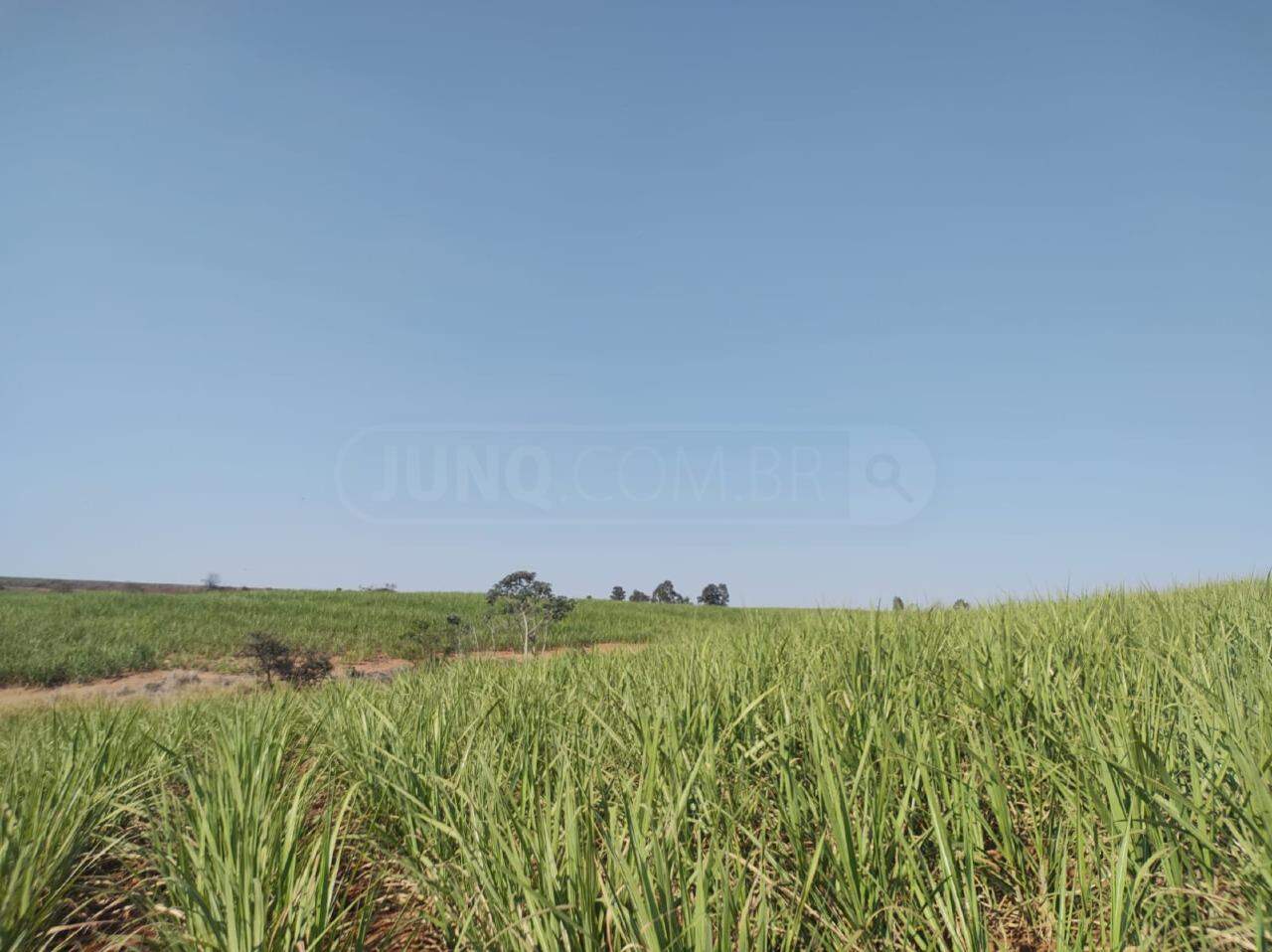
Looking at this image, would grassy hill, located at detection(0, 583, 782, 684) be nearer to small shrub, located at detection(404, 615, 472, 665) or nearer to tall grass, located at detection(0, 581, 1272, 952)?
small shrub, located at detection(404, 615, 472, 665)

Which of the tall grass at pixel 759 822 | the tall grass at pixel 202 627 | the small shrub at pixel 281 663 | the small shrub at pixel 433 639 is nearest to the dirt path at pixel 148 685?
the tall grass at pixel 202 627

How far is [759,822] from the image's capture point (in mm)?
2127

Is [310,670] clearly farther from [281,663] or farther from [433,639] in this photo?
[433,639]

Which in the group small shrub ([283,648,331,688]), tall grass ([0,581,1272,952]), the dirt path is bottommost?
the dirt path

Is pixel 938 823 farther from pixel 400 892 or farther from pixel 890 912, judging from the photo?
pixel 400 892

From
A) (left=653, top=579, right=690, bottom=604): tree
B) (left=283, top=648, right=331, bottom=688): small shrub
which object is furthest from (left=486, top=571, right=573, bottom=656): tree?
(left=653, top=579, right=690, bottom=604): tree

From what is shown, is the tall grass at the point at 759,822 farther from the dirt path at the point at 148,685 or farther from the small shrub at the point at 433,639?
the small shrub at the point at 433,639

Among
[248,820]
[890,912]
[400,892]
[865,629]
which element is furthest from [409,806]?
[865,629]

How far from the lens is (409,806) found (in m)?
2.22

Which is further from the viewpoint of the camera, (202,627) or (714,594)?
(714,594)

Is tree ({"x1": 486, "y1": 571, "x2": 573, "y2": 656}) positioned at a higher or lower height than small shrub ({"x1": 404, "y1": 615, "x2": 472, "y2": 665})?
higher

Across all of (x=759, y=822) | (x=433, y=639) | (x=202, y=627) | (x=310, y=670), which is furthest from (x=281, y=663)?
(x=759, y=822)

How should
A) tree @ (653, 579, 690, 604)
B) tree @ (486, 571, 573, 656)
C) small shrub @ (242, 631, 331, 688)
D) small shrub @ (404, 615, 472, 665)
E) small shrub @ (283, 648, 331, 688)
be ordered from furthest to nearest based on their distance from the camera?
tree @ (653, 579, 690, 604) < small shrub @ (404, 615, 472, 665) < tree @ (486, 571, 573, 656) < small shrub @ (283, 648, 331, 688) < small shrub @ (242, 631, 331, 688)

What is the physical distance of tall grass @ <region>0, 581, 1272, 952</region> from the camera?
59.3 inches
